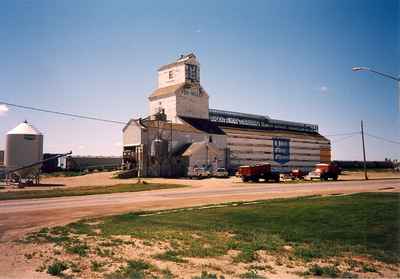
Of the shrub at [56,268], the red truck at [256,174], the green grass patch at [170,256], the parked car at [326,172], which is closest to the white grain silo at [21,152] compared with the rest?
the red truck at [256,174]

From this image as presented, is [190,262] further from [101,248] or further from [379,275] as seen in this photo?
[379,275]

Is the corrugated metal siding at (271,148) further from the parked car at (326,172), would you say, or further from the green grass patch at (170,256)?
the green grass patch at (170,256)

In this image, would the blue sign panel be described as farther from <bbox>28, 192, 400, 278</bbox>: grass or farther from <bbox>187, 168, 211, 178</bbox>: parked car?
<bbox>28, 192, 400, 278</bbox>: grass

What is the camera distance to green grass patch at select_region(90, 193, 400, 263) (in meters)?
10.1

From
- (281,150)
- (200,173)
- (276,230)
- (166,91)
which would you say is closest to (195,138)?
(200,173)

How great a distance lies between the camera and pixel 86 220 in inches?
648

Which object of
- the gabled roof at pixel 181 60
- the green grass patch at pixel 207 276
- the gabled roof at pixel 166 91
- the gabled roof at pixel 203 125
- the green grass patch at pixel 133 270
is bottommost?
the green grass patch at pixel 133 270

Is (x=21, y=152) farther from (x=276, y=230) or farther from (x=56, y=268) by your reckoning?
(x=56, y=268)

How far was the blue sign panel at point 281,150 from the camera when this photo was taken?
85500 millimetres

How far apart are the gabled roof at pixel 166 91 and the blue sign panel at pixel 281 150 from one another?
87.3 feet

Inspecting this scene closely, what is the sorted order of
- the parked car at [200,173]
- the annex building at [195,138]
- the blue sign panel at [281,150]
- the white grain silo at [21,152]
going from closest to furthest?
the white grain silo at [21,152]
the parked car at [200,173]
the annex building at [195,138]
the blue sign panel at [281,150]

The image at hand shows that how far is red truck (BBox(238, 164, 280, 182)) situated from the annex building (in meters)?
13.3

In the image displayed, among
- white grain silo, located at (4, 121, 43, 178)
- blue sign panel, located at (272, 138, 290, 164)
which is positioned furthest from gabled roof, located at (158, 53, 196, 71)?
white grain silo, located at (4, 121, 43, 178)

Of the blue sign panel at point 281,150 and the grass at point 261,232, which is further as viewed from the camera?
the blue sign panel at point 281,150
